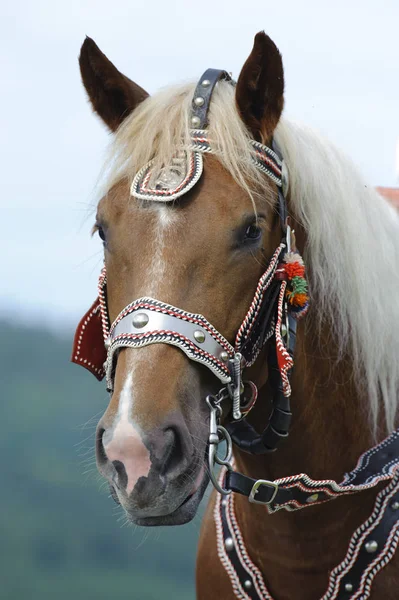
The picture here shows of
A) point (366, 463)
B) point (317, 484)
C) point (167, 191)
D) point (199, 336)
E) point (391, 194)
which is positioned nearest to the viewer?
point (199, 336)

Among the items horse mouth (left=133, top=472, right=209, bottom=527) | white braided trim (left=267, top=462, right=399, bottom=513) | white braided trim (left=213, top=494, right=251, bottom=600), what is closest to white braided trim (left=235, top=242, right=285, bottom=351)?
horse mouth (left=133, top=472, right=209, bottom=527)

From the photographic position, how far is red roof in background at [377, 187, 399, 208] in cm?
293

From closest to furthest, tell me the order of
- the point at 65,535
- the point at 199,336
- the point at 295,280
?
the point at 199,336 → the point at 295,280 → the point at 65,535

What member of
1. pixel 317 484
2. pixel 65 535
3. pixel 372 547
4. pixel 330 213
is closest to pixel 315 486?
pixel 317 484

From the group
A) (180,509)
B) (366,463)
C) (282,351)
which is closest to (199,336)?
(282,351)

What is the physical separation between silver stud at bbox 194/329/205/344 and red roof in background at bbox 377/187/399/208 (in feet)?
4.41

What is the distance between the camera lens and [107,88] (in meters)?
2.28

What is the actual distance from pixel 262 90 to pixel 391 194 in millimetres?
1116

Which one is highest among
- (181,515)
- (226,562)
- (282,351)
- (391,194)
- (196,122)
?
(196,122)

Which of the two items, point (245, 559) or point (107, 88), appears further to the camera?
point (245, 559)

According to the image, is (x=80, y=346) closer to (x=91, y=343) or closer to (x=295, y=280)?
(x=91, y=343)

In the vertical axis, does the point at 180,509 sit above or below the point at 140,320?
below

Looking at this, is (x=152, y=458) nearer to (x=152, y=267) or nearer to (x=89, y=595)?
(x=152, y=267)

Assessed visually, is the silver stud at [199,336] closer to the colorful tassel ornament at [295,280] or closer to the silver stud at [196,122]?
the colorful tassel ornament at [295,280]
